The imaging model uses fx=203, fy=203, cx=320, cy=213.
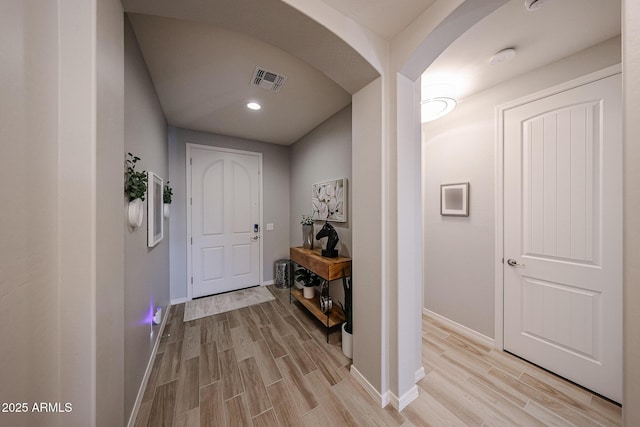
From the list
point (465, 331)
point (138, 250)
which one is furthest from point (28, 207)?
point (465, 331)

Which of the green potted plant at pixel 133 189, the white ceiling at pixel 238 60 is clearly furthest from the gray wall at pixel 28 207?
the white ceiling at pixel 238 60

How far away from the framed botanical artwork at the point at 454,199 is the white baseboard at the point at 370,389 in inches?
71.3

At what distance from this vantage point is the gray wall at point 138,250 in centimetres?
123

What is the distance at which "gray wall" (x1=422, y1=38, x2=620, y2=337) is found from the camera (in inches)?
77.0

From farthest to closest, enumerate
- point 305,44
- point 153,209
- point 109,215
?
point 153,209
point 305,44
point 109,215

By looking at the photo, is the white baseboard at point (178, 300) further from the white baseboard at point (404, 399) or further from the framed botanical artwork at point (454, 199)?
the framed botanical artwork at point (454, 199)

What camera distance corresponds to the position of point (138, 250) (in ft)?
4.69

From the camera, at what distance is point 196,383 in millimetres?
1557

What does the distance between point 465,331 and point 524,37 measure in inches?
101

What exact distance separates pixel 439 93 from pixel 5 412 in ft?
10.2

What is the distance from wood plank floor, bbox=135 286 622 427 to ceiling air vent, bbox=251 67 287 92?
8.28 ft

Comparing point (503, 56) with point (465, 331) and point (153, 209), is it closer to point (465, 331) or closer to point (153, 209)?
point (465, 331)

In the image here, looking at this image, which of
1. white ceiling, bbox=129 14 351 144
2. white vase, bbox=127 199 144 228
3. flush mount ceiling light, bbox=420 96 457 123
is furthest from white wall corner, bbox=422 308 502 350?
white vase, bbox=127 199 144 228

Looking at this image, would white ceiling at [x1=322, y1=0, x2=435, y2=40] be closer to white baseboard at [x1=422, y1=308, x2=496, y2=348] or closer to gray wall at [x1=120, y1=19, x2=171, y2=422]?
gray wall at [x1=120, y1=19, x2=171, y2=422]
